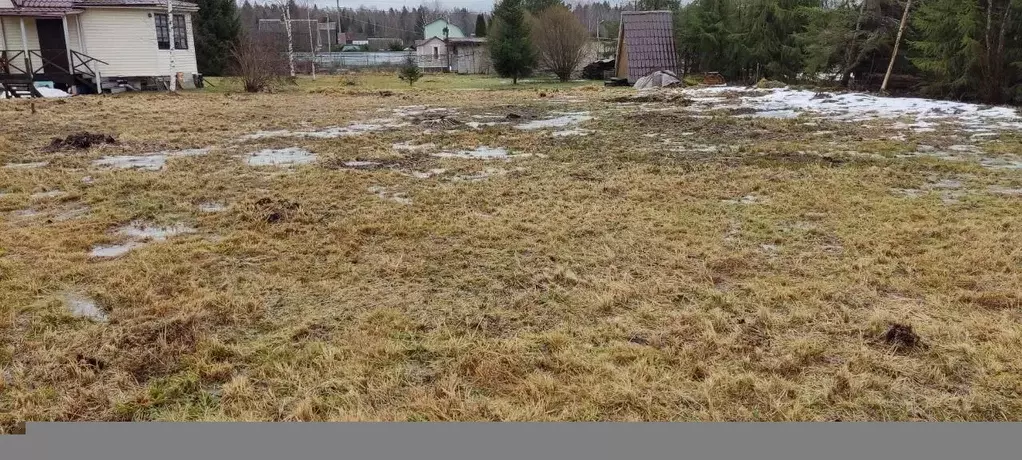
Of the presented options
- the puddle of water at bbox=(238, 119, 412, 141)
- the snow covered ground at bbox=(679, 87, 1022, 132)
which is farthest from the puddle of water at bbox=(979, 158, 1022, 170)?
the puddle of water at bbox=(238, 119, 412, 141)

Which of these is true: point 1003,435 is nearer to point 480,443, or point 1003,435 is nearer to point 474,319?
point 480,443

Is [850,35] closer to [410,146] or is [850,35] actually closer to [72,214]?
[410,146]

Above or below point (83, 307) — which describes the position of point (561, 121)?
above

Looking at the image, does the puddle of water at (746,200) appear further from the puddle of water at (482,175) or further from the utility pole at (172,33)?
the utility pole at (172,33)

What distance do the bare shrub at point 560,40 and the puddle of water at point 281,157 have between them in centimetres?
2058

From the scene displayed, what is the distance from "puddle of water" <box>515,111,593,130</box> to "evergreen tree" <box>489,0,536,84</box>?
13779 mm

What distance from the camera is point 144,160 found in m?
7.31

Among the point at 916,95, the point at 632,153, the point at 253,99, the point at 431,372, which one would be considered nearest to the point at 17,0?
the point at 253,99

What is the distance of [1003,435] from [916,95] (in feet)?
46.6

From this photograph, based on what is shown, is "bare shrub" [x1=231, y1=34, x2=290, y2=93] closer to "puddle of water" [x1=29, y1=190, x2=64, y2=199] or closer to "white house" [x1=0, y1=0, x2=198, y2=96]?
"white house" [x1=0, y1=0, x2=198, y2=96]

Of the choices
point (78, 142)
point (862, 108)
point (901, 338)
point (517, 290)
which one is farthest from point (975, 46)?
point (78, 142)

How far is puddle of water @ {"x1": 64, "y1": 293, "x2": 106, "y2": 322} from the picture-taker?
116 inches

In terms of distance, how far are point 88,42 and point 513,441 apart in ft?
70.7

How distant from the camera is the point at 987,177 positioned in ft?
18.7
